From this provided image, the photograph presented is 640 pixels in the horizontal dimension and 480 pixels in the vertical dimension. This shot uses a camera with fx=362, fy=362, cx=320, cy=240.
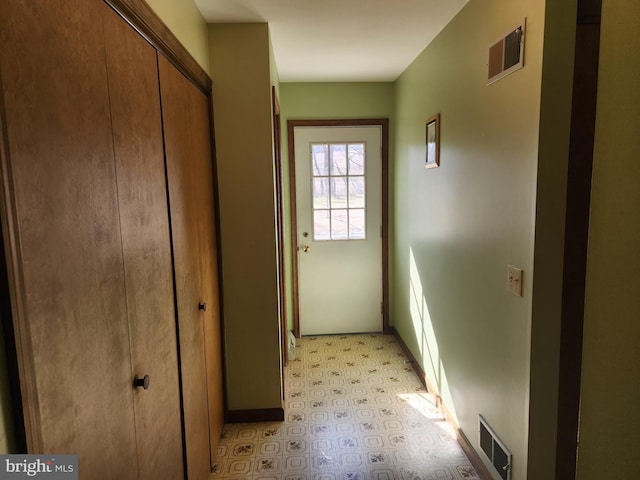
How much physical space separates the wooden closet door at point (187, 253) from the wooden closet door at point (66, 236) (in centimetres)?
45

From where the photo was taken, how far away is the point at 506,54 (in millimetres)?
1478

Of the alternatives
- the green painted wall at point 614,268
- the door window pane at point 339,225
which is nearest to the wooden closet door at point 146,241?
the green painted wall at point 614,268

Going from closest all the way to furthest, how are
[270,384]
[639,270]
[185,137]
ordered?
1. [639,270]
2. [185,137]
3. [270,384]

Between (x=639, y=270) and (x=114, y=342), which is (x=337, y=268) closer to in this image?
(x=114, y=342)

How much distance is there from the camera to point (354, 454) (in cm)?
199

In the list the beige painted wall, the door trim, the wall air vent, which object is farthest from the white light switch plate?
the door trim

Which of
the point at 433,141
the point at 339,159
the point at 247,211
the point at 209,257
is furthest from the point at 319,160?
the point at 209,257

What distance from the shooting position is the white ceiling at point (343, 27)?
1852mm

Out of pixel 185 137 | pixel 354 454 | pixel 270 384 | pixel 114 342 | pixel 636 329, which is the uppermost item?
pixel 185 137

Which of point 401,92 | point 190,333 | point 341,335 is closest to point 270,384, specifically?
point 190,333

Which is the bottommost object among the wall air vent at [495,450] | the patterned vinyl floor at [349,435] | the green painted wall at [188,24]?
the patterned vinyl floor at [349,435]

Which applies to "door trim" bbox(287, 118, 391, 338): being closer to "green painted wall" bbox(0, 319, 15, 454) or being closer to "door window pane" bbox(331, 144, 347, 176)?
"door window pane" bbox(331, 144, 347, 176)

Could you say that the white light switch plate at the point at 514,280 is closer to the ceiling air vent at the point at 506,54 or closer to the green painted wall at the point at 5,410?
the ceiling air vent at the point at 506,54

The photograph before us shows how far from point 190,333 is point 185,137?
85cm
